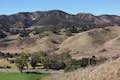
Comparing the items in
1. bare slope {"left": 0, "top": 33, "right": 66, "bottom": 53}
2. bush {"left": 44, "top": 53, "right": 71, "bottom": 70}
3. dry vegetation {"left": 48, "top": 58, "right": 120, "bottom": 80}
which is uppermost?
dry vegetation {"left": 48, "top": 58, "right": 120, "bottom": 80}

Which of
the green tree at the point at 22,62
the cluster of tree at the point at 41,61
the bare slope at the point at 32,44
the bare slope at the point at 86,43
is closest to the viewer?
the green tree at the point at 22,62

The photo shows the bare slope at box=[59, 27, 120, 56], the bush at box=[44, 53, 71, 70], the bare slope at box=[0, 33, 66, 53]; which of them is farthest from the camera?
the bare slope at box=[0, 33, 66, 53]

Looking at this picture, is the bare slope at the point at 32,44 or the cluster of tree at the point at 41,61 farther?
the bare slope at the point at 32,44

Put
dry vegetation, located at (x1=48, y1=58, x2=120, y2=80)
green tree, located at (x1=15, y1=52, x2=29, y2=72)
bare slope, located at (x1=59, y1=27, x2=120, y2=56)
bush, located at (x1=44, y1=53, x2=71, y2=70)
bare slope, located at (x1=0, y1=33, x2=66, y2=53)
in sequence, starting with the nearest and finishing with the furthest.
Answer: dry vegetation, located at (x1=48, y1=58, x2=120, y2=80), green tree, located at (x1=15, y1=52, x2=29, y2=72), bush, located at (x1=44, y1=53, x2=71, y2=70), bare slope, located at (x1=59, y1=27, x2=120, y2=56), bare slope, located at (x1=0, y1=33, x2=66, y2=53)

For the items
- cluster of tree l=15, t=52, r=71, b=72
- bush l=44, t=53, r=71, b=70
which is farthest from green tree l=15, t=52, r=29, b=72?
bush l=44, t=53, r=71, b=70

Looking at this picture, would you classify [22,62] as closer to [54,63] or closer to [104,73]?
[54,63]

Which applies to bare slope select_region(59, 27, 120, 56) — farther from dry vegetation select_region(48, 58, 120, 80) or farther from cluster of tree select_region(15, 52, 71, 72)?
dry vegetation select_region(48, 58, 120, 80)

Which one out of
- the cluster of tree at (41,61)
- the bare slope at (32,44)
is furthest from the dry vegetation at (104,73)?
the bare slope at (32,44)

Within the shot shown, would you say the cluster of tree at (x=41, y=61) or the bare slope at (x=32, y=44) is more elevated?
the cluster of tree at (x=41, y=61)

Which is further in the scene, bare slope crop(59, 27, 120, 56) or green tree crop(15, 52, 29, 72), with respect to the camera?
bare slope crop(59, 27, 120, 56)

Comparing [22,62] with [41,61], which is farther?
[41,61]

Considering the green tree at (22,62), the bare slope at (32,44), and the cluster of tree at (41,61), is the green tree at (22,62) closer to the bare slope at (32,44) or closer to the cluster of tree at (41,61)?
the cluster of tree at (41,61)

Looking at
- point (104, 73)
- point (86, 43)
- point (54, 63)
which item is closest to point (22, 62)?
point (54, 63)

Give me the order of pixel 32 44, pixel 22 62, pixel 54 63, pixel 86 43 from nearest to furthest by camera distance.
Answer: pixel 22 62, pixel 54 63, pixel 86 43, pixel 32 44
